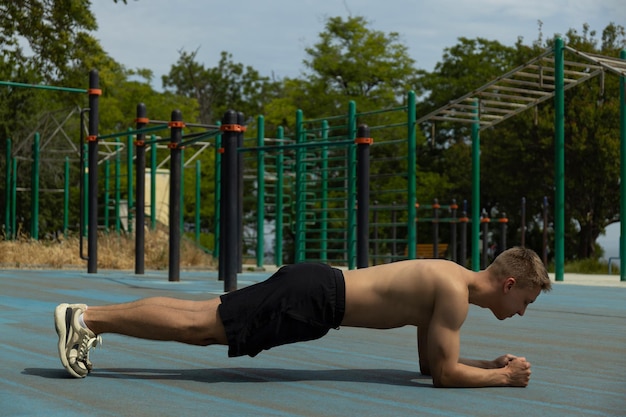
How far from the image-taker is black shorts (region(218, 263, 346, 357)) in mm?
4730

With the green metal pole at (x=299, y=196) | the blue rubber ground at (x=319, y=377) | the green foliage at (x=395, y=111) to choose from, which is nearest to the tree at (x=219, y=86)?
the green foliage at (x=395, y=111)

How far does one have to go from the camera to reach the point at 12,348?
20.0 ft

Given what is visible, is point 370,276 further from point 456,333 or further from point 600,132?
point 600,132

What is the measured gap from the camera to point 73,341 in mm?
4848

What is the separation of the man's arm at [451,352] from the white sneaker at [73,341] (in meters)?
1.56

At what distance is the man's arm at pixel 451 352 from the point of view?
461 cm

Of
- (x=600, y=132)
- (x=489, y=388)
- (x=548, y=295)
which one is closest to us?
(x=489, y=388)

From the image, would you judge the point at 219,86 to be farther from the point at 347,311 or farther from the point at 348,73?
the point at 347,311

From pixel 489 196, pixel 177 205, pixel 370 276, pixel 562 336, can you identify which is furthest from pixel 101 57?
pixel 370 276

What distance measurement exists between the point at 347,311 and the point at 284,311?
296 millimetres

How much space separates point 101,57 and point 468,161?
16692mm

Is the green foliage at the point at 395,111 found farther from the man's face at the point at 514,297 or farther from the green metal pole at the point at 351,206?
the man's face at the point at 514,297

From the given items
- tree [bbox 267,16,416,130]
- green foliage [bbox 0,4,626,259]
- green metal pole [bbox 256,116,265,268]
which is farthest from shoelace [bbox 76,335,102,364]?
tree [bbox 267,16,416,130]

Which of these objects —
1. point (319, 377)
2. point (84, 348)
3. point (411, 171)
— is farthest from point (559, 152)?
point (84, 348)
